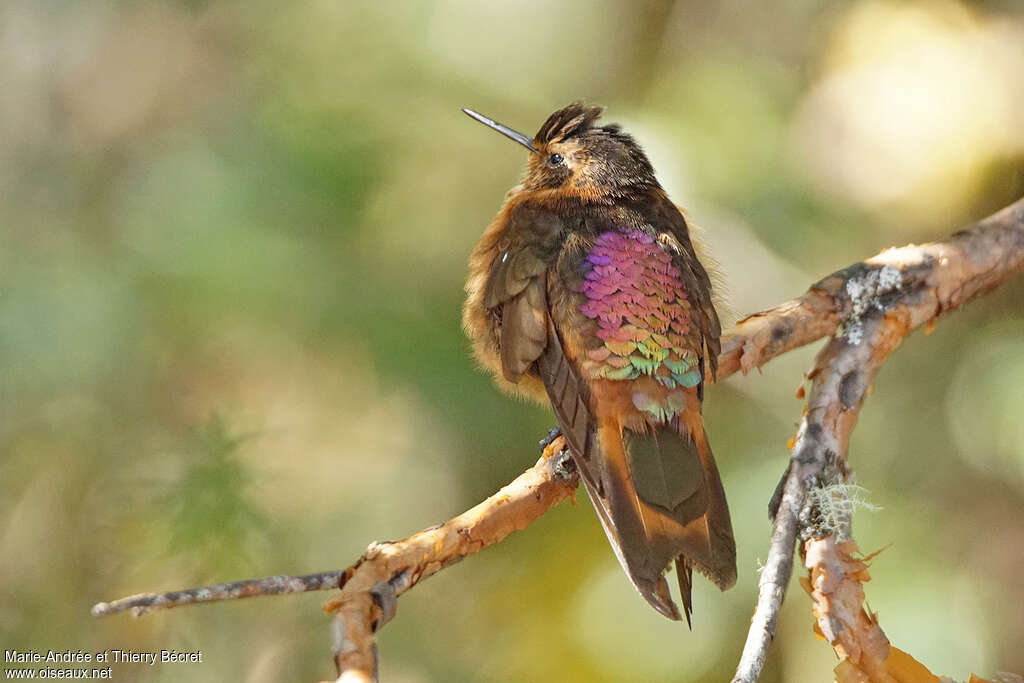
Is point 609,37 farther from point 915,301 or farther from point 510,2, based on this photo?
point 915,301

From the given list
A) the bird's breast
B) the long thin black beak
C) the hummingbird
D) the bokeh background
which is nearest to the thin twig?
the hummingbird

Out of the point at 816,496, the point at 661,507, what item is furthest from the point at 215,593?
the point at 816,496

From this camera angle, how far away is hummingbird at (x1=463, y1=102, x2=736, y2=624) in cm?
180

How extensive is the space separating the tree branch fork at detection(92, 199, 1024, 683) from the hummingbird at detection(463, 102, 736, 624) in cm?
10

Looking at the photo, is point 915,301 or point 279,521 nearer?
point 915,301

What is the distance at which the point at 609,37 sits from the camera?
12.1ft

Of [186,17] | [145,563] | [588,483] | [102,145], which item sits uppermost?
[186,17]

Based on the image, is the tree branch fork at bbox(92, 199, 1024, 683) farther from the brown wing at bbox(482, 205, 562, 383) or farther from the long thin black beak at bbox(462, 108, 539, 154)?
the long thin black beak at bbox(462, 108, 539, 154)

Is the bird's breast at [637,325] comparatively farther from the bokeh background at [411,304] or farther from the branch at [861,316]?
the bokeh background at [411,304]

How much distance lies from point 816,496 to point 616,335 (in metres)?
0.50

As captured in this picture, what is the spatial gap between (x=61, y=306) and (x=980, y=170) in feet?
8.75

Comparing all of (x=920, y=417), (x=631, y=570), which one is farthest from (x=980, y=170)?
(x=631, y=570)

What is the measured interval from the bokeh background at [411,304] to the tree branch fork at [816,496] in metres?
0.78

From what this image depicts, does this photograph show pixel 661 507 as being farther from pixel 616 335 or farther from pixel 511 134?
pixel 511 134
